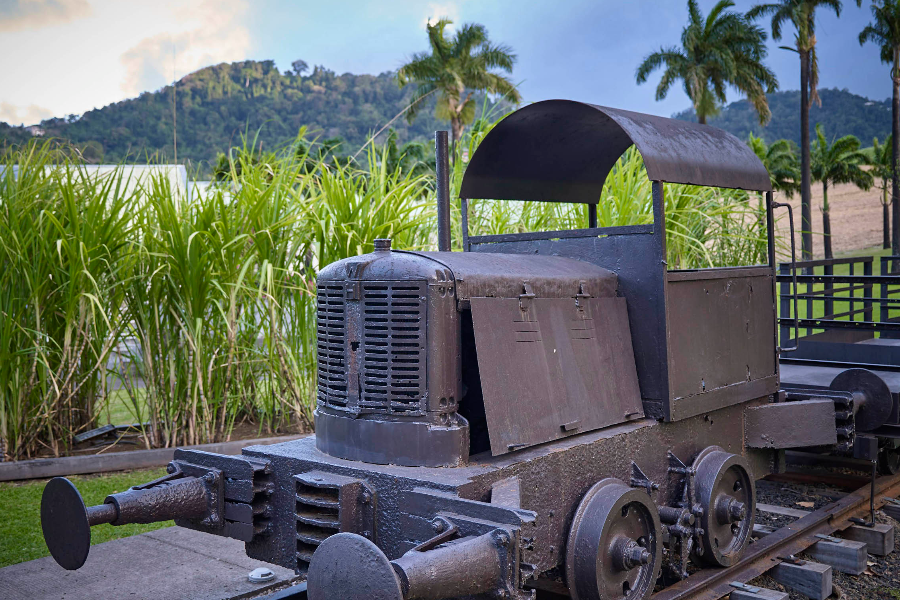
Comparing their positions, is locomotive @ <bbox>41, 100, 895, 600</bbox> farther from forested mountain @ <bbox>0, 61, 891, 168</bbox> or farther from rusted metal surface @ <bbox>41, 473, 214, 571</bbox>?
forested mountain @ <bbox>0, 61, 891, 168</bbox>

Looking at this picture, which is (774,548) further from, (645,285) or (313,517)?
(313,517)

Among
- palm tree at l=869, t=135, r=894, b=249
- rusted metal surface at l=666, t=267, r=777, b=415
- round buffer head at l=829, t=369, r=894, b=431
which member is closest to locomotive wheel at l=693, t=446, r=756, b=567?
rusted metal surface at l=666, t=267, r=777, b=415

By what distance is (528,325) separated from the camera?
10.1 ft

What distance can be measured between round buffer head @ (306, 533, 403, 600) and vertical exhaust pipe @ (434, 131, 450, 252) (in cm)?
184

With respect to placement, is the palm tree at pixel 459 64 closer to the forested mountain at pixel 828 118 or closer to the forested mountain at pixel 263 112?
the forested mountain at pixel 263 112

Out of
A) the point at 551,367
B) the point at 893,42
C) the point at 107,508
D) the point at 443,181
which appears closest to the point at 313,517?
the point at 107,508

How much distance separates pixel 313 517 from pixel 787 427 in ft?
9.74

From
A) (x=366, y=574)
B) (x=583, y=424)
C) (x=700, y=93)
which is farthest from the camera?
(x=700, y=93)

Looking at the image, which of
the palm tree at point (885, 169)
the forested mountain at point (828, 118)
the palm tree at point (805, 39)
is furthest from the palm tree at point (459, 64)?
the forested mountain at point (828, 118)

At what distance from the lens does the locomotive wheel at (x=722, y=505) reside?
12.1 feet

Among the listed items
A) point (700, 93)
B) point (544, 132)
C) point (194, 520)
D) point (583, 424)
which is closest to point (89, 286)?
point (194, 520)

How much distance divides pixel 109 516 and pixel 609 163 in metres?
3.51

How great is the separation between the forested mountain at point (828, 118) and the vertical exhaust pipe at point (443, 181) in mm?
84906

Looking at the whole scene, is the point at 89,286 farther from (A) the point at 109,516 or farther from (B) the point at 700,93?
(B) the point at 700,93
